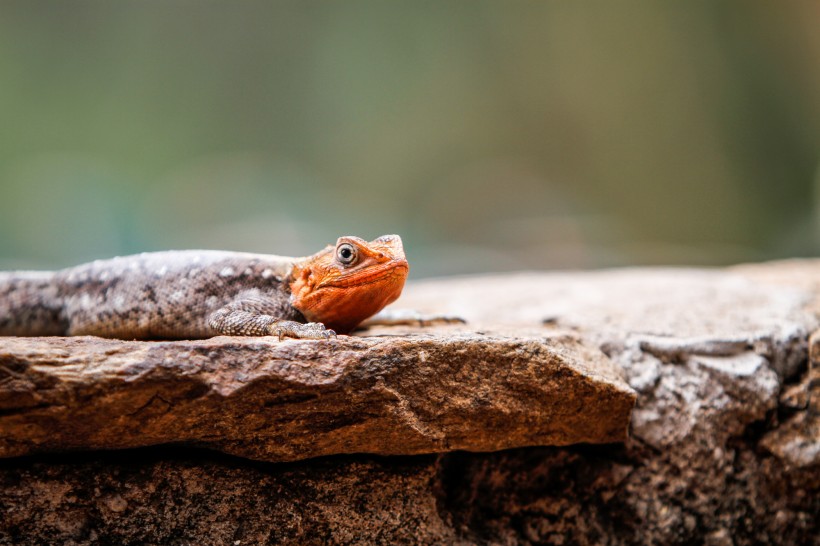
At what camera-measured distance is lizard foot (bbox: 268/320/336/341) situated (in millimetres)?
2629

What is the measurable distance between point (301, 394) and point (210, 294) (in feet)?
3.20

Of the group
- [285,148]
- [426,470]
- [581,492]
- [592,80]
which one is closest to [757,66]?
[592,80]

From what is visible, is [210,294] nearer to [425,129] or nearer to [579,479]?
[579,479]

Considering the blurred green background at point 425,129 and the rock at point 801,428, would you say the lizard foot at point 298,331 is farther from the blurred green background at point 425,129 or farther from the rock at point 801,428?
the blurred green background at point 425,129

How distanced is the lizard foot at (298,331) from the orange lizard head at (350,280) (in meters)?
0.28

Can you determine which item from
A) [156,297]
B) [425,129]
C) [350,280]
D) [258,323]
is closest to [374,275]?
[350,280]

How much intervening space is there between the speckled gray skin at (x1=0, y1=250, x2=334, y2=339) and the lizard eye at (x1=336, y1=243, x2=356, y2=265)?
37 centimetres

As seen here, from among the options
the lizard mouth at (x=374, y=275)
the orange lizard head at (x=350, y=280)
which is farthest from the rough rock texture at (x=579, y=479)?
the lizard mouth at (x=374, y=275)

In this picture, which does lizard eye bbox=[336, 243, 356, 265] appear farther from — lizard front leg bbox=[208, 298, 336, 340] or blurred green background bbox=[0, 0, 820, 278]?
blurred green background bbox=[0, 0, 820, 278]

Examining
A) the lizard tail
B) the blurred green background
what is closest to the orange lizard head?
the lizard tail

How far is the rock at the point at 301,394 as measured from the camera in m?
2.28

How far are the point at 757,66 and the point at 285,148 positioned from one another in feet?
20.4

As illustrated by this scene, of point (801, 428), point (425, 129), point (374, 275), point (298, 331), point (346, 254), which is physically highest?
point (425, 129)

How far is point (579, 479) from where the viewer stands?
3.14m
